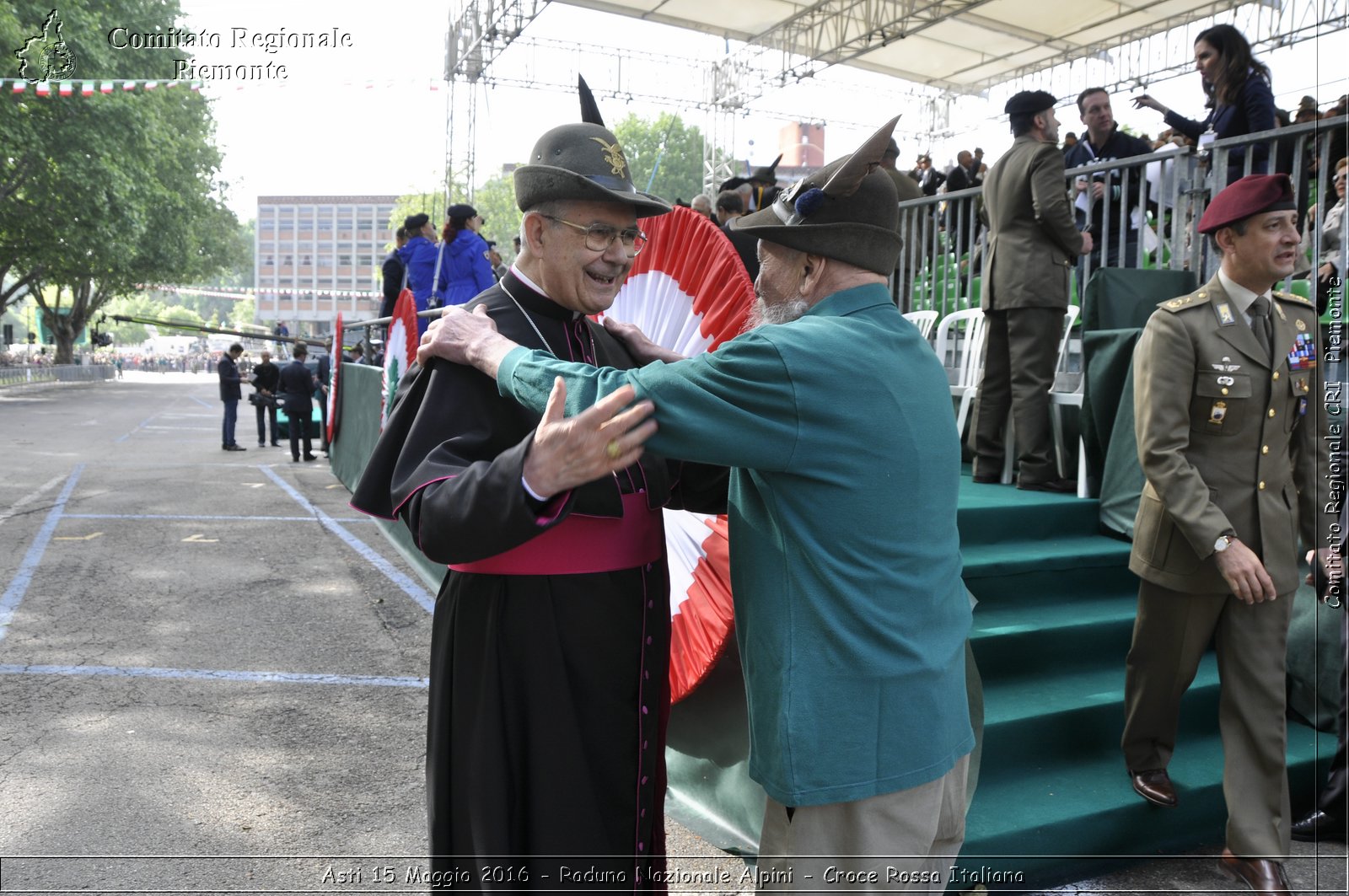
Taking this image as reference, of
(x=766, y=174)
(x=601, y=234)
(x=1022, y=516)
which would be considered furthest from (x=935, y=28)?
(x=601, y=234)

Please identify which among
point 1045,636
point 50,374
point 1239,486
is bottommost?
point 1045,636

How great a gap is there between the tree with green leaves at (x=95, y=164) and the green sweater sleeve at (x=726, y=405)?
24.7m

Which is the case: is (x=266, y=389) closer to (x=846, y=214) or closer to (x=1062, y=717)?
(x=1062, y=717)

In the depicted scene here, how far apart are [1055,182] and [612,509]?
4403 mm

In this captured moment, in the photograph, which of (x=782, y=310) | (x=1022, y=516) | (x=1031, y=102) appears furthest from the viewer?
(x=1031, y=102)

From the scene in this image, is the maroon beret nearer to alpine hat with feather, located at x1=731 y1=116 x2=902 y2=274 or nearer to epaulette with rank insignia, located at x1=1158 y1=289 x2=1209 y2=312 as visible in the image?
epaulette with rank insignia, located at x1=1158 y1=289 x2=1209 y2=312

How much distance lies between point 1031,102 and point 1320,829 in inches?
154

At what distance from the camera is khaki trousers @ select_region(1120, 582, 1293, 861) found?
125 inches

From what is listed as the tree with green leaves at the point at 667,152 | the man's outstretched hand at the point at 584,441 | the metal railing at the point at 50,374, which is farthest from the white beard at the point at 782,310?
the tree with green leaves at the point at 667,152

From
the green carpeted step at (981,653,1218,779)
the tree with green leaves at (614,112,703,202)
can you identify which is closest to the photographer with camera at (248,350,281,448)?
the green carpeted step at (981,653,1218,779)

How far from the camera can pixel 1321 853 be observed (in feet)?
11.6

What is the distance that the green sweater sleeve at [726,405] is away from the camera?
1.71 m

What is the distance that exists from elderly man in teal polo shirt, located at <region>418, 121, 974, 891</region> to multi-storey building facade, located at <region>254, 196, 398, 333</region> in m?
107

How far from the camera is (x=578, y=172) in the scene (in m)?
2.10
